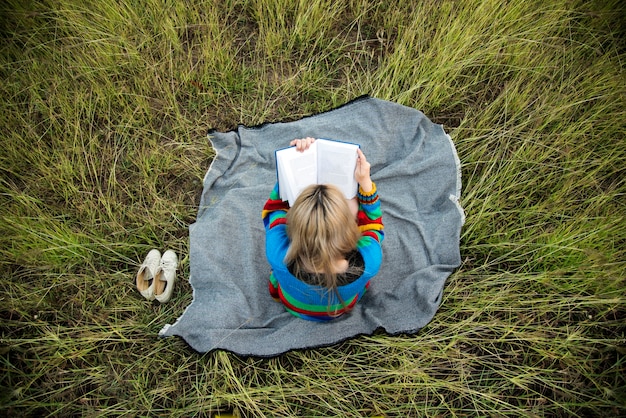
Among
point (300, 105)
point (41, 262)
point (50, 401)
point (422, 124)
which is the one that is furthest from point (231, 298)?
point (422, 124)

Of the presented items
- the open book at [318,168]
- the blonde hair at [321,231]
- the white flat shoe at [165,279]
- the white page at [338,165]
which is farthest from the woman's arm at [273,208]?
the white flat shoe at [165,279]

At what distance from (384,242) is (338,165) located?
0.74m

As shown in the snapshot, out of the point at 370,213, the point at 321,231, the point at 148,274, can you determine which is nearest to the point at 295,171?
the point at 370,213

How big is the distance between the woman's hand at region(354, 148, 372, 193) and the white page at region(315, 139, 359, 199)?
0.07 ft

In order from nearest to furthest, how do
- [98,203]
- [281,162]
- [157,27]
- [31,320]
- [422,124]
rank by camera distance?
[281,162]
[31,320]
[98,203]
[422,124]
[157,27]

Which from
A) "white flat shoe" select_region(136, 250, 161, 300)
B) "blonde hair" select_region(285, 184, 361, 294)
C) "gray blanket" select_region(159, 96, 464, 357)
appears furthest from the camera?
"white flat shoe" select_region(136, 250, 161, 300)

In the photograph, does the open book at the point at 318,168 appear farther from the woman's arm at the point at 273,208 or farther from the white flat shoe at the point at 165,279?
the white flat shoe at the point at 165,279

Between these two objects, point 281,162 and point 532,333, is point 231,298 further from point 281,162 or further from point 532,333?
point 532,333

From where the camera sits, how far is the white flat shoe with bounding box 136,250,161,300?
2283mm

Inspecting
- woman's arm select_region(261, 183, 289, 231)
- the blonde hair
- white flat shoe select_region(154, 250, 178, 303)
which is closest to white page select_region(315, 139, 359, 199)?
woman's arm select_region(261, 183, 289, 231)

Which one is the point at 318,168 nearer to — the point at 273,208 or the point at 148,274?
the point at 273,208

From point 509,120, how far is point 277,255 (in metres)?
2.02

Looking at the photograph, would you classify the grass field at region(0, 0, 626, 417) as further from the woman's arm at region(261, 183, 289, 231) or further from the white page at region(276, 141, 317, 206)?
the white page at region(276, 141, 317, 206)

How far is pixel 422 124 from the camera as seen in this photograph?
276 cm
